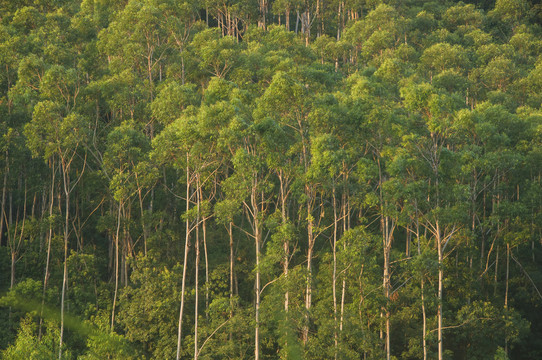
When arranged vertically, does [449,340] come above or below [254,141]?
below

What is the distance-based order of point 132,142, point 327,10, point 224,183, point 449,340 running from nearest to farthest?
point 224,183, point 132,142, point 449,340, point 327,10

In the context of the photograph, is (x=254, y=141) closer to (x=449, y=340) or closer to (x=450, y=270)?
(x=450, y=270)

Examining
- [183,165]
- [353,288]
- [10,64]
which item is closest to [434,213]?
[353,288]

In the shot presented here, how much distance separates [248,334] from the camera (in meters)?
26.2

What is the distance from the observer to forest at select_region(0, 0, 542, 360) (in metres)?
25.4

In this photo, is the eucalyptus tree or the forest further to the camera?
the eucalyptus tree

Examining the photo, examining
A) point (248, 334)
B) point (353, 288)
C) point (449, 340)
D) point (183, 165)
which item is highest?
point (183, 165)

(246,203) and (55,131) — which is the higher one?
(55,131)

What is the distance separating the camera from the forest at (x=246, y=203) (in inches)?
1001

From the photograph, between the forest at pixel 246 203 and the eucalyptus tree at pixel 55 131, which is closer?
the forest at pixel 246 203

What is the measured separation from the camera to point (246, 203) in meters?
30.9

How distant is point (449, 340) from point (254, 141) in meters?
15.5

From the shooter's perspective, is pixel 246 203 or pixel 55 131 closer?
pixel 55 131

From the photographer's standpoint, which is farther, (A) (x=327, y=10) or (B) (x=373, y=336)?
(A) (x=327, y=10)
